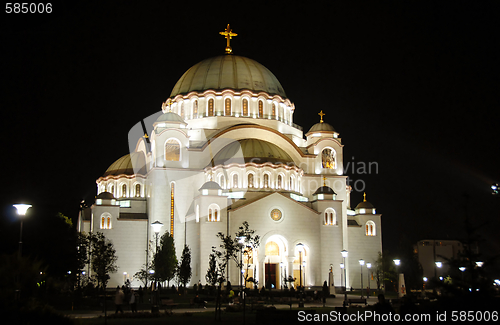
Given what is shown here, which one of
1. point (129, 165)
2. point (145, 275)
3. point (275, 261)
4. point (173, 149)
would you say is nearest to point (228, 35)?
point (173, 149)

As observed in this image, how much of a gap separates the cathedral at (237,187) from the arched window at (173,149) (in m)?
0.07

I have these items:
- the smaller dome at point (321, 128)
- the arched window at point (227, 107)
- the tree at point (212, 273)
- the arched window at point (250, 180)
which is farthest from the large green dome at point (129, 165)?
the tree at point (212, 273)

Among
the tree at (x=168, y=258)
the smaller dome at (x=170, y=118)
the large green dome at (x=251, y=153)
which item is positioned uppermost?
the smaller dome at (x=170, y=118)

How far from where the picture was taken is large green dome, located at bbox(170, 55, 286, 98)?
45.9m

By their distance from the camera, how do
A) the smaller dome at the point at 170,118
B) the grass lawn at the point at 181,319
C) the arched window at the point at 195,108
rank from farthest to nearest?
the arched window at the point at 195,108 < the smaller dome at the point at 170,118 < the grass lawn at the point at 181,319

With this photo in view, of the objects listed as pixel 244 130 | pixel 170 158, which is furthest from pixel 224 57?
pixel 170 158

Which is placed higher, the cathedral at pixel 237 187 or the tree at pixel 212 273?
the cathedral at pixel 237 187

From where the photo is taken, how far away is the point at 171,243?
36.6m

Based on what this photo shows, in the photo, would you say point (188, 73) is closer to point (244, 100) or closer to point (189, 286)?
point (244, 100)

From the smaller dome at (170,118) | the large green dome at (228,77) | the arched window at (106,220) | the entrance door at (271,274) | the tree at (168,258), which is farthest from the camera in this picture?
the large green dome at (228,77)

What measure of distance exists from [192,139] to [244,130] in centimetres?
410

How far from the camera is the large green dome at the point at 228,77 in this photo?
4591cm

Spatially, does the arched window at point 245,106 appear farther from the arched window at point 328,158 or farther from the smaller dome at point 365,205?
the smaller dome at point 365,205

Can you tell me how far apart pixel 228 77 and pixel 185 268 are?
58.3ft
